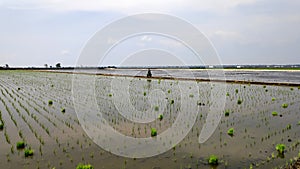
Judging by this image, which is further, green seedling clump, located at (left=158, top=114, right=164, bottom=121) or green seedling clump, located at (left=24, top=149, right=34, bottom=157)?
green seedling clump, located at (left=158, top=114, right=164, bottom=121)

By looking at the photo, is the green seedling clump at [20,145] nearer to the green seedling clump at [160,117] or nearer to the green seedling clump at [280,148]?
the green seedling clump at [160,117]

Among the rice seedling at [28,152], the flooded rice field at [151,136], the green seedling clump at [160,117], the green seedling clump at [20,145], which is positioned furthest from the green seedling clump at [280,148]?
the green seedling clump at [20,145]

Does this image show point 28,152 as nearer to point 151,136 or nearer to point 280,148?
point 151,136

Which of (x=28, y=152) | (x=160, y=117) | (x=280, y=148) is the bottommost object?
(x=280, y=148)

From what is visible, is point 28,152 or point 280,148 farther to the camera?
point 280,148

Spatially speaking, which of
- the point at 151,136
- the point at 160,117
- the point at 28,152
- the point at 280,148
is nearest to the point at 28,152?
the point at 28,152

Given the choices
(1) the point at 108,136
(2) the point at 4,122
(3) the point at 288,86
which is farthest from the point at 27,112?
(3) the point at 288,86

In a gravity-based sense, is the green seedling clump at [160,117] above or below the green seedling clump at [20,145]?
above

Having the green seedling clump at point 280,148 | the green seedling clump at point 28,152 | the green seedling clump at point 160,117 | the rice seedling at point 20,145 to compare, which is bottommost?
the green seedling clump at point 280,148

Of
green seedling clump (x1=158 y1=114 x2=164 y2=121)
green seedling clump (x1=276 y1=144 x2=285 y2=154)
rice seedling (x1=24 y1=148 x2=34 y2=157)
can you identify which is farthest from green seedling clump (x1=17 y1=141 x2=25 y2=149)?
green seedling clump (x1=276 y1=144 x2=285 y2=154)

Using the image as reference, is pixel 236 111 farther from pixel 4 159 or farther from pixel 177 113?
pixel 4 159

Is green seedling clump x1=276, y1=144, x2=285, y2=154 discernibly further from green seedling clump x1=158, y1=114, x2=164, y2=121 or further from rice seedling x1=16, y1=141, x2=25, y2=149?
rice seedling x1=16, y1=141, x2=25, y2=149

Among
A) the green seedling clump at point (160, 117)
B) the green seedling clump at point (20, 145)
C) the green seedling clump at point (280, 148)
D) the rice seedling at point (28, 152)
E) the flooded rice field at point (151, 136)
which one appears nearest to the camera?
the flooded rice field at point (151, 136)

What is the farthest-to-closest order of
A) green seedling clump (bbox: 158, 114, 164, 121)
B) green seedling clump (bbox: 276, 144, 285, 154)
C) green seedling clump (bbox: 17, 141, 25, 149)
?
green seedling clump (bbox: 158, 114, 164, 121) → green seedling clump (bbox: 17, 141, 25, 149) → green seedling clump (bbox: 276, 144, 285, 154)
